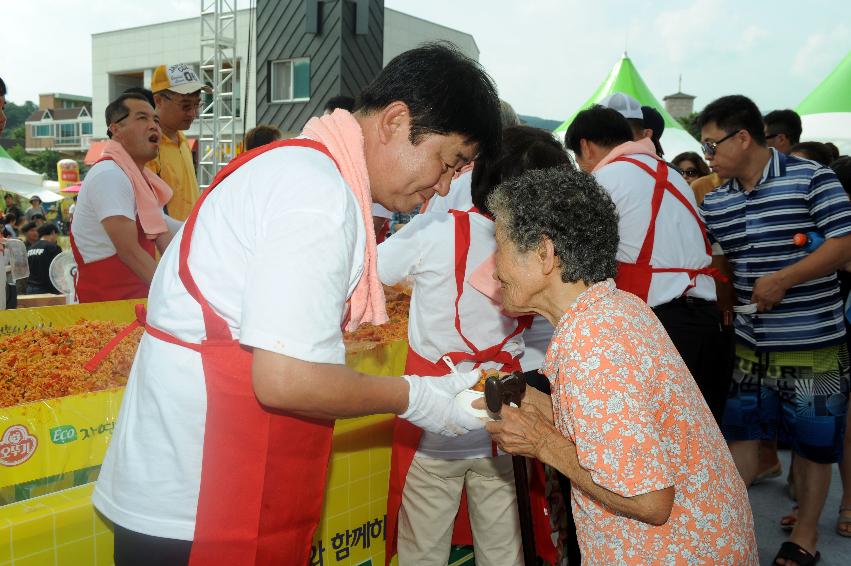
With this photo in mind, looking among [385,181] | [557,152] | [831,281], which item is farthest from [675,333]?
[385,181]

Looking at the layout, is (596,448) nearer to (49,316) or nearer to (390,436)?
(390,436)

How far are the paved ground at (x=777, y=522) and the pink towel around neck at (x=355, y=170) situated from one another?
121 inches

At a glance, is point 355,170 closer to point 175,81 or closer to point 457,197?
point 457,197

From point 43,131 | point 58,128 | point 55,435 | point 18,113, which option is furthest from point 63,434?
point 18,113

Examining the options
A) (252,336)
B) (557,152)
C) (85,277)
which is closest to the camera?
(252,336)

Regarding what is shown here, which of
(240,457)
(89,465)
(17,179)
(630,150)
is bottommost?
(89,465)

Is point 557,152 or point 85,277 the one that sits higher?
point 557,152

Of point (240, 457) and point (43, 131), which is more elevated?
point (43, 131)

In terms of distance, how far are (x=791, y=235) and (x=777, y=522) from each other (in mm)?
1740

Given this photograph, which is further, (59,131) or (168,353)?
(59,131)

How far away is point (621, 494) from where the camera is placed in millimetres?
1430

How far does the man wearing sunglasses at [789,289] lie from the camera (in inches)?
127

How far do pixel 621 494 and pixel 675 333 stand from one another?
1.91 metres

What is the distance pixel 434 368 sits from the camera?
249 centimetres
